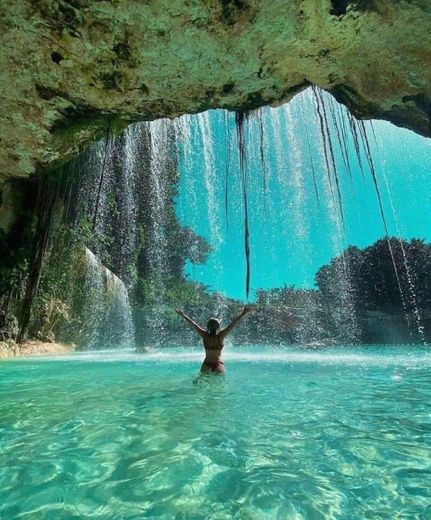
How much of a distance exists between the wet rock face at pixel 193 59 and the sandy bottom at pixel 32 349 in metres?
10.2

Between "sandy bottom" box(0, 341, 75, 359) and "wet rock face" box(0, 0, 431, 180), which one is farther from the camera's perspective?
"sandy bottom" box(0, 341, 75, 359)

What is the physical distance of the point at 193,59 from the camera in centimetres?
579

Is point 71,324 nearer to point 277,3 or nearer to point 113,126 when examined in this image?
point 113,126

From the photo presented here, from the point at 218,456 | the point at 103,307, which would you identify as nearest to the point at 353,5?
the point at 218,456

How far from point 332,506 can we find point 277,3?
557cm

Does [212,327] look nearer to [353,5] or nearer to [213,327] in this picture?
[213,327]

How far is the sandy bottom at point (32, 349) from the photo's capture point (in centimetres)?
1488

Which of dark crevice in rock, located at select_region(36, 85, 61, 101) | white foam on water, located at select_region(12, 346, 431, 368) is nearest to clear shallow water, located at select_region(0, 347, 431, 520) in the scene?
dark crevice in rock, located at select_region(36, 85, 61, 101)

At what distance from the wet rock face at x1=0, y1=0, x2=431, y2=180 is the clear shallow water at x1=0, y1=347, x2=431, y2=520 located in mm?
5011

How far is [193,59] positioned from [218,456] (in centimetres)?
552

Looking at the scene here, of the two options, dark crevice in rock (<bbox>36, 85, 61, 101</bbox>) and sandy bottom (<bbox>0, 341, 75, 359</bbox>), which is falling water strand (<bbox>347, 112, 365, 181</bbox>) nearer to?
dark crevice in rock (<bbox>36, 85, 61, 101</bbox>)

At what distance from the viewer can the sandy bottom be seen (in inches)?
586

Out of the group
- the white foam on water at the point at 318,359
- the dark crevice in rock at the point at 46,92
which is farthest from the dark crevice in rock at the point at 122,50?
the white foam on water at the point at 318,359

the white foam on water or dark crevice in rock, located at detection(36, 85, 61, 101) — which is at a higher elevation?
dark crevice in rock, located at detection(36, 85, 61, 101)
